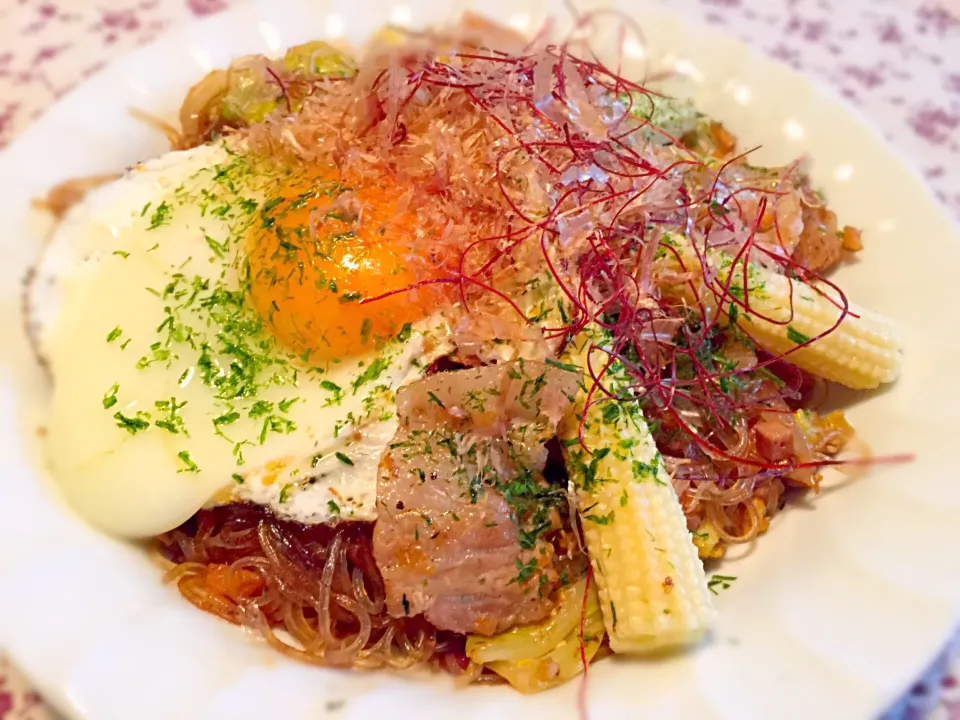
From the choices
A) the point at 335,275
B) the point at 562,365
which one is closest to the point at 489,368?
the point at 562,365

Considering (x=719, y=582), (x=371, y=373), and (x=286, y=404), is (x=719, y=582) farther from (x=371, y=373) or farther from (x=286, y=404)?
(x=286, y=404)

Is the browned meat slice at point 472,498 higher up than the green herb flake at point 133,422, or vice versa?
the green herb flake at point 133,422

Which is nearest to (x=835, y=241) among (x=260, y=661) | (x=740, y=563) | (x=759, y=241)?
(x=759, y=241)

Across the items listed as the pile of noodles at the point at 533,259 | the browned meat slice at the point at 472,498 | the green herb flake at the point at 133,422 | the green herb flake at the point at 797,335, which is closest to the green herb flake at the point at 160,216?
the pile of noodles at the point at 533,259

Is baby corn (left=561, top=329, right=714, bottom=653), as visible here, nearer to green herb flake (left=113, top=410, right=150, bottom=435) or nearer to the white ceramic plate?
the white ceramic plate

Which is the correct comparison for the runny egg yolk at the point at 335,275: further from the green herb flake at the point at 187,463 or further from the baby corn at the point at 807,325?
the baby corn at the point at 807,325

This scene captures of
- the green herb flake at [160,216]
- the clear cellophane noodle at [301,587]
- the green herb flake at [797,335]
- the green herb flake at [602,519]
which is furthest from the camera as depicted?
the green herb flake at [160,216]
